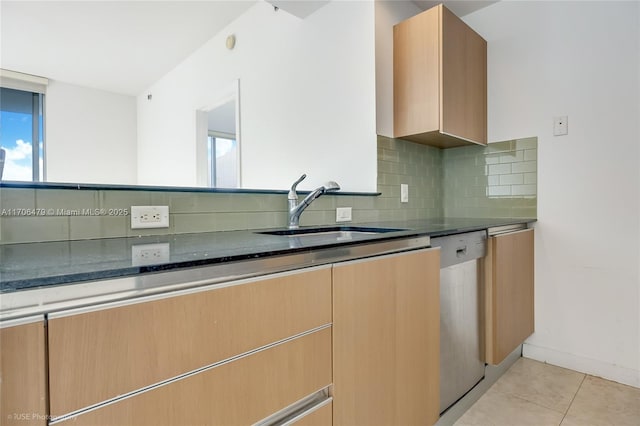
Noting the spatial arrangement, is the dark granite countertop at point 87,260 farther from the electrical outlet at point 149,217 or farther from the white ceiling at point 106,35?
the white ceiling at point 106,35

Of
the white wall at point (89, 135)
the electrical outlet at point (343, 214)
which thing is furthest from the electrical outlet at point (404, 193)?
the white wall at point (89, 135)

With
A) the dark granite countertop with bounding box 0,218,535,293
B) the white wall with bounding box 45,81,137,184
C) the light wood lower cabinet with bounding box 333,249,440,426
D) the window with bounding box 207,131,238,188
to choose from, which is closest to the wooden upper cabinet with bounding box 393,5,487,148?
the light wood lower cabinet with bounding box 333,249,440,426

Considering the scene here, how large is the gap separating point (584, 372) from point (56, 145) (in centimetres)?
550

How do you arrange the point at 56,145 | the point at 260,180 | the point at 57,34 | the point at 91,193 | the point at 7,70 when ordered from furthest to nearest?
the point at 56,145 < the point at 7,70 < the point at 57,34 < the point at 260,180 < the point at 91,193

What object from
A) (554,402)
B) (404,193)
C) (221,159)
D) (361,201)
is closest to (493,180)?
(404,193)

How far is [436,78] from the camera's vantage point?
187 cm

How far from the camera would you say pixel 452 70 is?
76.6 inches

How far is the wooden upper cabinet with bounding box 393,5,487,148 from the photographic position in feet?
6.14

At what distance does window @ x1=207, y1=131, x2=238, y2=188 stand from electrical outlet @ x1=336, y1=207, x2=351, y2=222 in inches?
63.3

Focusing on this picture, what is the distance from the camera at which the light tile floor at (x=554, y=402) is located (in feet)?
5.00

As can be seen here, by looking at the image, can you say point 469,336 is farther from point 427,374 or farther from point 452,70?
point 452,70

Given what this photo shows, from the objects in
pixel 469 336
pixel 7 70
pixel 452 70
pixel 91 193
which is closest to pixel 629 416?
pixel 469 336

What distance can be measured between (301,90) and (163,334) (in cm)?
210

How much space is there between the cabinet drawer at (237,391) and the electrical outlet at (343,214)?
0.98 m
